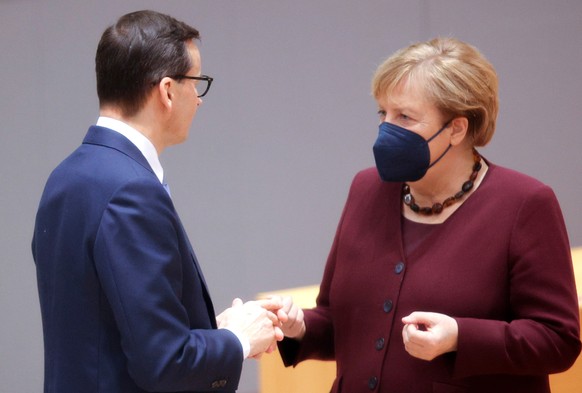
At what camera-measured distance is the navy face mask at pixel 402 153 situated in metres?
2.29

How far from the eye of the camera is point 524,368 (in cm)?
216

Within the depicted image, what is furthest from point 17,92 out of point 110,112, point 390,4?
point 110,112

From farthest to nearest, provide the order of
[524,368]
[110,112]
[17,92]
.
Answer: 1. [17,92]
2. [524,368]
3. [110,112]

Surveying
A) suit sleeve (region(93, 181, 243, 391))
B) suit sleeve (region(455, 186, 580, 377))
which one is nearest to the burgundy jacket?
suit sleeve (region(455, 186, 580, 377))

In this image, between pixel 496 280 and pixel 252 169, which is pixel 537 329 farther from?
pixel 252 169

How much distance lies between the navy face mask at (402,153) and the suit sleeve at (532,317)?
27 centimetres

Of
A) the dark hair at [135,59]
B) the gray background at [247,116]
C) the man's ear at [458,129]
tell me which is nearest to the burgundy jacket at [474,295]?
the man's ear at [458,129]

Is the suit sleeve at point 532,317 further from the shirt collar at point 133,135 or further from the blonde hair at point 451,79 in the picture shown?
the shirt collar at point 133,135

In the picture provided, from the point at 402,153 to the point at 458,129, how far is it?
0.50 feet

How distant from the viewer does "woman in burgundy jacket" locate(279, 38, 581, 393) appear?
7.03ft

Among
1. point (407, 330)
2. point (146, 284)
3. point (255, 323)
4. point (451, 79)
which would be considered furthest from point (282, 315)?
point (451, 79)

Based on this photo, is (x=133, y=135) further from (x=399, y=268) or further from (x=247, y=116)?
(x=247, y=116)

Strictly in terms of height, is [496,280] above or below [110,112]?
below

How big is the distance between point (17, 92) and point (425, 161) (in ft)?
10.7
